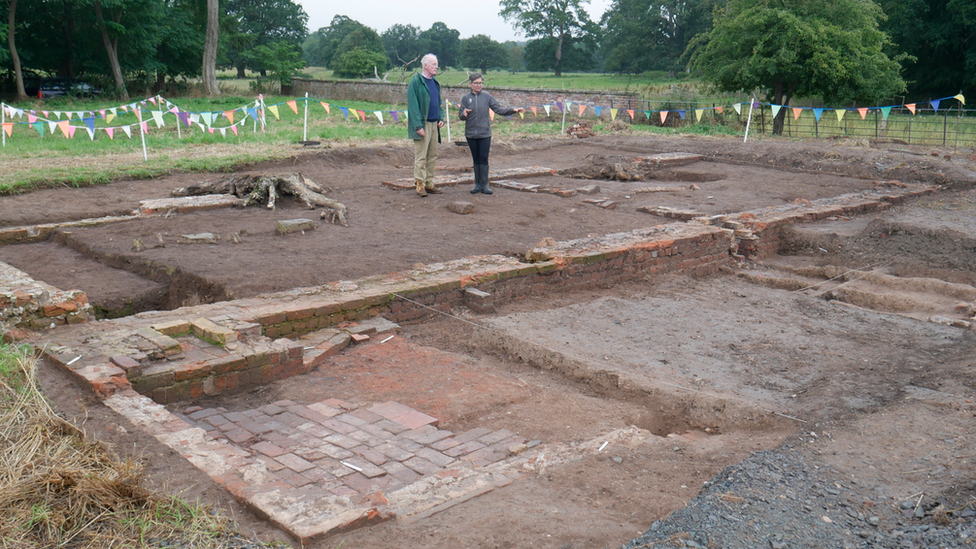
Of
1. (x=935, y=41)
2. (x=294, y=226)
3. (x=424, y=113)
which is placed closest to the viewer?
(x=294, y=226)

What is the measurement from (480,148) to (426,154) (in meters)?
0.84

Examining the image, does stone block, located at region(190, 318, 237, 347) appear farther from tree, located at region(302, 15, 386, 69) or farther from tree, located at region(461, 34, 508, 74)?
tree, located at region(461, 34, 508, 74)

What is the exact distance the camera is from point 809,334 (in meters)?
6.11

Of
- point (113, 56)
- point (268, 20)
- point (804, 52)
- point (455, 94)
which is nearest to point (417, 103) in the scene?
point (804, 52)

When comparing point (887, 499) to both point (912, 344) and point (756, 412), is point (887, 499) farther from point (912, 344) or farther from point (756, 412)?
point (912, 344)

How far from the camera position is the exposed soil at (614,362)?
316 cm

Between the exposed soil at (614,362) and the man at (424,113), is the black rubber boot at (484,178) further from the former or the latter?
the man at (424,113)

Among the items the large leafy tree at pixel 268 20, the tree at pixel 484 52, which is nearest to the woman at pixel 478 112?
the large leafy tree at pixel 268 20

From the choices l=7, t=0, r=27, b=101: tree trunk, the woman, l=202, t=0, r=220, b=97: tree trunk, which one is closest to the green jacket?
the woman

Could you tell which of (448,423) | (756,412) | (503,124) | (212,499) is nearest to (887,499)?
(756,412)

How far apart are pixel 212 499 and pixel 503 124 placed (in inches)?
847

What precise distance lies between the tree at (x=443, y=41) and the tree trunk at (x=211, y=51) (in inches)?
2365

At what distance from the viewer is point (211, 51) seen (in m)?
32.4

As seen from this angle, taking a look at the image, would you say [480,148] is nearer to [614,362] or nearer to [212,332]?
[614,362]
